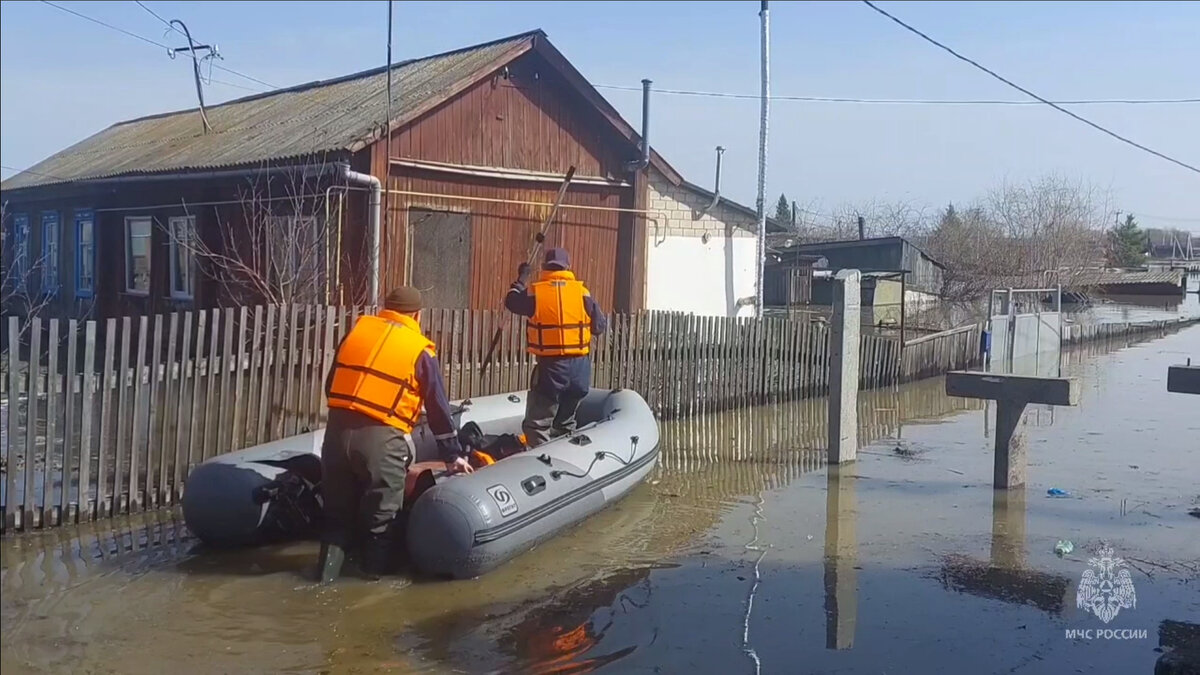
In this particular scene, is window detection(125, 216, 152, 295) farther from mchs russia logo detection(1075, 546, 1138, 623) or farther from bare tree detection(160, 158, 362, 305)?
mchs russia logo detection(1075, 546, 1138, 623)

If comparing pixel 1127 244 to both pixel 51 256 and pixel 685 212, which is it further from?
pixel 51 256

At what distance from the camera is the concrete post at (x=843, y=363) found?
33.6 ft

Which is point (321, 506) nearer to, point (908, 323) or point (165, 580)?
point (165, 580)

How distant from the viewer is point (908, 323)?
90.0 feet

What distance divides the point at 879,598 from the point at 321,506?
11.3 feet

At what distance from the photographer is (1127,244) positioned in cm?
3512

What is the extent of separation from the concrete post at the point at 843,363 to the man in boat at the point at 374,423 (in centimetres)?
477

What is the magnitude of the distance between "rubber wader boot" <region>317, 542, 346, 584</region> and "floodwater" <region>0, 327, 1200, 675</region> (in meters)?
0.09

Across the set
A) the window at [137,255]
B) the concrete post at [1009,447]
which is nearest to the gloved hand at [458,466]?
the concrete post at [1009,447]

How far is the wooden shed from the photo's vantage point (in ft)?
40.4

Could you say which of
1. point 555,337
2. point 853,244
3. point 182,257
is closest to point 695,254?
point 182,257

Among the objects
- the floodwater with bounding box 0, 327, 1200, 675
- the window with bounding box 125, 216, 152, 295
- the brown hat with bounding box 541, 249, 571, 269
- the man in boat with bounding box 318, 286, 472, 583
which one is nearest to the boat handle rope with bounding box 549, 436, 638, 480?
the floodwater with bounding box 0, 327, 1200, 675

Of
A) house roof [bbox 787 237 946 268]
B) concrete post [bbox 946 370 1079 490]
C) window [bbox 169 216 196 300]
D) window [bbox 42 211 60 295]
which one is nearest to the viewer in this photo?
concrete post [bbox 946 370 1079 490]

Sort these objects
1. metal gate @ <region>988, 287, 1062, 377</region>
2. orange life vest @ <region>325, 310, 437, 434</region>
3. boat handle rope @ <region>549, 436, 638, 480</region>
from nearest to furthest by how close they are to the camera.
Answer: orange life vest @ <region>325, 310, 437, 434</region>
boat handle rope @ <region>549, 436, 638, 480</region>
metal gate @ <region>988, 287, 1062, 377</region>
